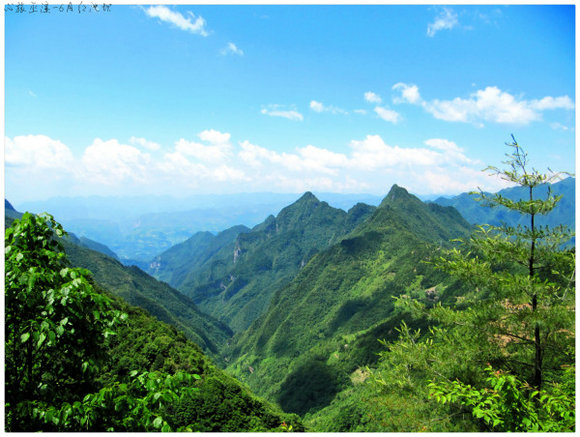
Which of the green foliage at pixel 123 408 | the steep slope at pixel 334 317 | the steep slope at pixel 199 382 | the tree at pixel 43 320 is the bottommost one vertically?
the steep slope at pixel 334 317

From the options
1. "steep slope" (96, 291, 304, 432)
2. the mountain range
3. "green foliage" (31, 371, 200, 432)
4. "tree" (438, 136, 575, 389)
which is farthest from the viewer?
the mountain range

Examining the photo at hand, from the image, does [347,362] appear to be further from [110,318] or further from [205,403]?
[110,318]

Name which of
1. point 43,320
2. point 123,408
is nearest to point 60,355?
point 43,320

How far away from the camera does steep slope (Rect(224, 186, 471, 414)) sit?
3408 inches

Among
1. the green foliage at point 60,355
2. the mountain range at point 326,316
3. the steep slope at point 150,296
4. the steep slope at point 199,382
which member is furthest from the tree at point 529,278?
the steep slope at point 150,296

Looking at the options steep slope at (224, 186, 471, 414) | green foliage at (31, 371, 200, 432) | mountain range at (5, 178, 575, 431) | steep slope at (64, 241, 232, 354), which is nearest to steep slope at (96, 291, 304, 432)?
green foliage at (31, 371, 200, 432)

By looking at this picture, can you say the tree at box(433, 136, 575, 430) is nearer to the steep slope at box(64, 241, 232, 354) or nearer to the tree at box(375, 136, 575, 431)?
the tree at box(375, 136, 575, 431)

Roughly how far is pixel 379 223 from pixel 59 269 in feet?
544

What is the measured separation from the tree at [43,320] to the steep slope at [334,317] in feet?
262

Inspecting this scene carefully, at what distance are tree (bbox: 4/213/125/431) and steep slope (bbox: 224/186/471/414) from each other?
262ft

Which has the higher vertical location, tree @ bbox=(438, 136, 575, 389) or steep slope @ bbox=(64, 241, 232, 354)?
tree @ bbox=(438, 136, 575, 389)

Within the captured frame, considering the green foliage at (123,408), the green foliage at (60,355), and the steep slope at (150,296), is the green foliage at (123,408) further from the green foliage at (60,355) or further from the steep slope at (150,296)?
the steep slope at (150,296)

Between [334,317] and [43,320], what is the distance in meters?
127

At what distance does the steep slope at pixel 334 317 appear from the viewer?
86.6 m
